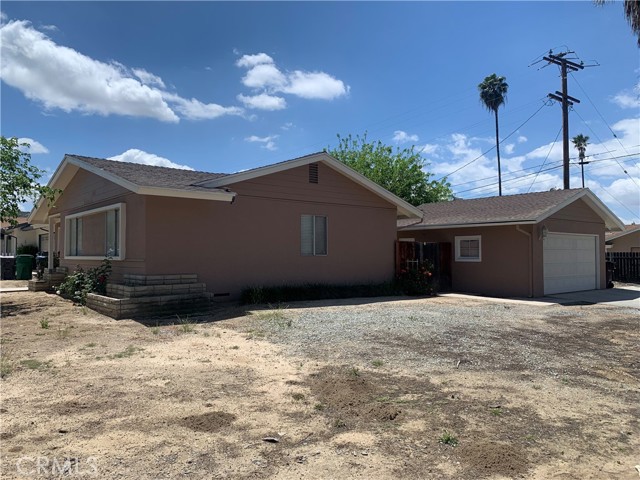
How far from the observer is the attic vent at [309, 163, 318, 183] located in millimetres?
13844

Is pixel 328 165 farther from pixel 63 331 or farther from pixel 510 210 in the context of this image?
pixel 63 331

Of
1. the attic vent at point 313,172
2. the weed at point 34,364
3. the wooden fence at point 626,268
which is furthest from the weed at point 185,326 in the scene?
the wooden fence at point 626,268

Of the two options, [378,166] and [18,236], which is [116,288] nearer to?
[18,236]

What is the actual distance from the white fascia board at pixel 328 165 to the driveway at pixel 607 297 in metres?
5.28

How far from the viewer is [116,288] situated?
10.5 meters

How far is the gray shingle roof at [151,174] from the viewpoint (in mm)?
10867

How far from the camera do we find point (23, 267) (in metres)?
21.0

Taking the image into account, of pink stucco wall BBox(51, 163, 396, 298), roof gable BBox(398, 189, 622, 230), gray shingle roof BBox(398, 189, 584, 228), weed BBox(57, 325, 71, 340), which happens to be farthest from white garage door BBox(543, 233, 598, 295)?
weed BBox(57, 325, 71, 340)

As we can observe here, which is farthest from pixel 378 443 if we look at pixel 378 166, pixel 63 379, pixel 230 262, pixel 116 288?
pixel 378 166

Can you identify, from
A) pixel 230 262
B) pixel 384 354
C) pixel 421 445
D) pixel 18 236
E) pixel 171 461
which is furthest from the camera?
pixel 18 236

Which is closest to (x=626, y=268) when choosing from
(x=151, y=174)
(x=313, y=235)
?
(x=313, y=235)

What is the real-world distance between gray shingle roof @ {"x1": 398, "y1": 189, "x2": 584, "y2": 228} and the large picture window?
4962mm

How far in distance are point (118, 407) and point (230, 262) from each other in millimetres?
8131

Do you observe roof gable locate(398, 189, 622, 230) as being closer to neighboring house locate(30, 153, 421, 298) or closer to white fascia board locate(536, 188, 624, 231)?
white fascia board locate(536, 188, 624, 231)
